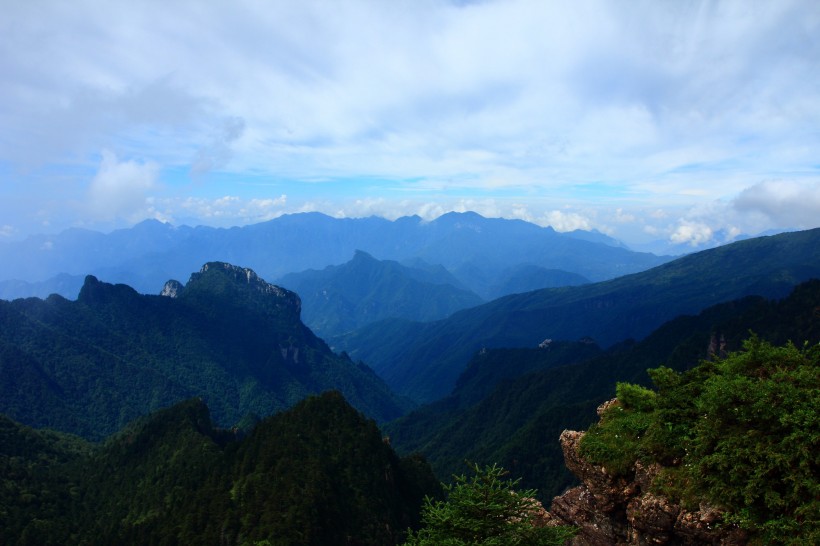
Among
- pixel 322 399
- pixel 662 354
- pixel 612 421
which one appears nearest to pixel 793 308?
pixel 662 354

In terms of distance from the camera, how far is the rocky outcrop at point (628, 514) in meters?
16.5

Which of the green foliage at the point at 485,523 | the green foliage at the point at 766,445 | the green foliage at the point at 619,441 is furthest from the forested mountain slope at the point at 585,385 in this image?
the green foliage at the point at 485,523

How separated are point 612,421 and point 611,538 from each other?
530 cm

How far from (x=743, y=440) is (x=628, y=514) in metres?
6.32

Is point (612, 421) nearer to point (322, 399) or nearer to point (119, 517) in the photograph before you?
point (322, 399)

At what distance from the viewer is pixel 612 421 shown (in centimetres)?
2259

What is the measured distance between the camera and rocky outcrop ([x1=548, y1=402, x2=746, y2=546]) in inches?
650

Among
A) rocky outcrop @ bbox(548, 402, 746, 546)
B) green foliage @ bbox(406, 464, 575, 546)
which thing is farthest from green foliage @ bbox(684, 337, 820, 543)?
green foliage @ bbox(406, 464, 575, 546)

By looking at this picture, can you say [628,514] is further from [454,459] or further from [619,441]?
[454,459]

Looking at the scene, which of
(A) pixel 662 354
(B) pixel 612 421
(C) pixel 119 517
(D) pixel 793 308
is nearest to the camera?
(B) pixel 612 421

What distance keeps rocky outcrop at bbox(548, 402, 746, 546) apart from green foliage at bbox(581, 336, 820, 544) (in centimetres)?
51

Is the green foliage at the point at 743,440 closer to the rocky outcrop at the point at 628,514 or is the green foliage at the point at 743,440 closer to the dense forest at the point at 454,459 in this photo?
the dense forest at the point at 454,459

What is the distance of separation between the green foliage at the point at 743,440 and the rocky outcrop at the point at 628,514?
0.51 m

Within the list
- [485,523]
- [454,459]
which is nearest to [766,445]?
[485,523]
